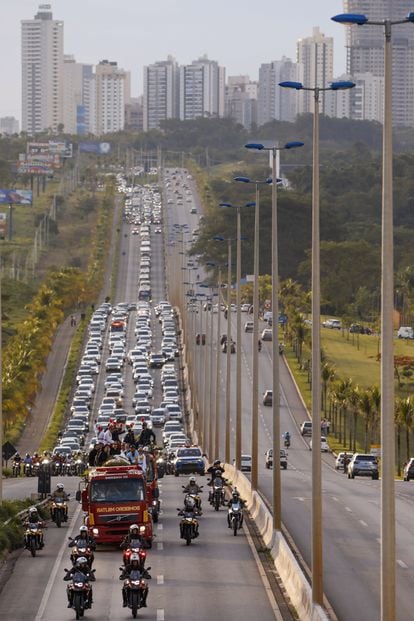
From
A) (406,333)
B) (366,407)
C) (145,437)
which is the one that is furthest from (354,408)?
(145,437)

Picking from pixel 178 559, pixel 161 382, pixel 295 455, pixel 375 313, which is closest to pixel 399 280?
pixel 375 313

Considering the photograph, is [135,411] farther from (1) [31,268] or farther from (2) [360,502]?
(1) [31,268]

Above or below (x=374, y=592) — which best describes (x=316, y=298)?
above

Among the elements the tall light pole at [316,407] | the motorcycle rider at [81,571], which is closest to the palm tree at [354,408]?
the tall light pole at [316,407]

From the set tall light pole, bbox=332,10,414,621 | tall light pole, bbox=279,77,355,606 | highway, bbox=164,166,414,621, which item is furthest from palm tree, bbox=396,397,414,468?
tall light pole, bbox=332,10,414,621

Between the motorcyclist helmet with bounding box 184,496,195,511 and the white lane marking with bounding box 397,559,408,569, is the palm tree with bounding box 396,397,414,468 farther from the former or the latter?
the white lane marking with bounding box 397,559,408,569

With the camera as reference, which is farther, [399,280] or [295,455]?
[399,280]

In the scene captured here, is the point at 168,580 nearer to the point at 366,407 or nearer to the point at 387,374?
the point at 387,374
